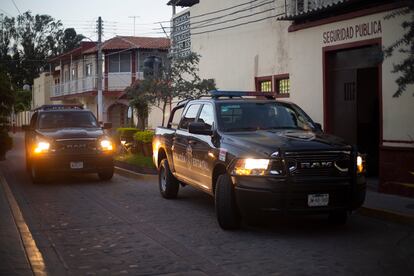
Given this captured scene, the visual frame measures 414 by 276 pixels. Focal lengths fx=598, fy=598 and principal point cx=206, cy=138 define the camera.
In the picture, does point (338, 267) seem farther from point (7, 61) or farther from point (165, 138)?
point (7, 61)

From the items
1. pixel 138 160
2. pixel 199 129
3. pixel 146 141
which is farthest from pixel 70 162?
pixel 199 129

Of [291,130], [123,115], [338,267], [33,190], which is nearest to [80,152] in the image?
[33,190]

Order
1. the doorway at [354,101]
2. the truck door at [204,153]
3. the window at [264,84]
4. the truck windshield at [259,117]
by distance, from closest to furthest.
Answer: the truck door at [204,153] → the truck windshield at [259,117] → the doorway at [354,101] → the window at [264,84]

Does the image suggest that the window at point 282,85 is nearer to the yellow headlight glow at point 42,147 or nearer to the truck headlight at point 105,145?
the truck headlight at point 105,145

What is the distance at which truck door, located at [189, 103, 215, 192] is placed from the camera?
880 centimetres

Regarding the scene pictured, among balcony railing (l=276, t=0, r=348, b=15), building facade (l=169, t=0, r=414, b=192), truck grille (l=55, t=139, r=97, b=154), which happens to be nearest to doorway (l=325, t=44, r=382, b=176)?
building facade (l=169, t=0, r=414, b=192)

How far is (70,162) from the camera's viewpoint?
13453 millimetres

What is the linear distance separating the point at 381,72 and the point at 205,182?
4.51 meters

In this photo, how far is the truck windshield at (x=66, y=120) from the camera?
14.6m

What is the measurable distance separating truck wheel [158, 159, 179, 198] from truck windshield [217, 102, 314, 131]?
2.39m

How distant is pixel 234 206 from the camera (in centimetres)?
797

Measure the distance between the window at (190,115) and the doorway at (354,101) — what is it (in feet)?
13.4

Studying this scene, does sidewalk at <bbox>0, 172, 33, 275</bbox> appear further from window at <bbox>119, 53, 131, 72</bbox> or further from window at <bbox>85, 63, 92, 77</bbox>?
window at <bbox>85, 63, 92, 77</bbox>

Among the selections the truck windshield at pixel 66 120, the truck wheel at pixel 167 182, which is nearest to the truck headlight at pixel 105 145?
the truck windshield at pixel 66 120
